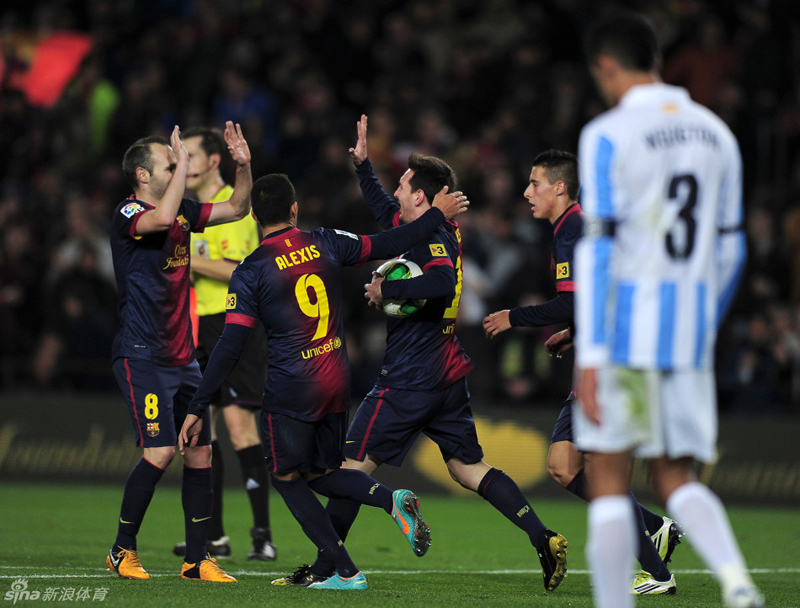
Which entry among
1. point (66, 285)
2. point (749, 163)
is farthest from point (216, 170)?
point (749, 163)

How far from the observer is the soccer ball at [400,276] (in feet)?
19.7

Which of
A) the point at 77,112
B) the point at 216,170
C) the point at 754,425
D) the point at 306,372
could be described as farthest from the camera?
the point at 77,112

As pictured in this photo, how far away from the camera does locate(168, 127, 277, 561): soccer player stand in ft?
24.3

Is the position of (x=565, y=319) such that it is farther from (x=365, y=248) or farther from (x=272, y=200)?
(x=272, y=200)

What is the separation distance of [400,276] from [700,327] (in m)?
2.44

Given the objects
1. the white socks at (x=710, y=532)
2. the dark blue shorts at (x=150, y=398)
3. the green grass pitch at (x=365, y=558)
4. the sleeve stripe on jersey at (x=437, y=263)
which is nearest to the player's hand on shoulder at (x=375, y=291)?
the sleeve stripe on jersey at (x=437, y=263)

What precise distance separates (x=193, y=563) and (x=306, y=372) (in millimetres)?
1196

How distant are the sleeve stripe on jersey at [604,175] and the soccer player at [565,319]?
6.62 feet

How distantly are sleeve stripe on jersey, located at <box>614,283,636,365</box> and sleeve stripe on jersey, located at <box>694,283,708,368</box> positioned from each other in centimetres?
24

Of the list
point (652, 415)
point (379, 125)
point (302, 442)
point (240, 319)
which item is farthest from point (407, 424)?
point (379, 125)

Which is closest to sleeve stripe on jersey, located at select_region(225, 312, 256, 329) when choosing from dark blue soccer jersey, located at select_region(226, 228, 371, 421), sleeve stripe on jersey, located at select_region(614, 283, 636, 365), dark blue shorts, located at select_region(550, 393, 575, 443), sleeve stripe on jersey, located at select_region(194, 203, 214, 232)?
dark blue soccer jersey, located at select_region(226, 228, 371, 421)

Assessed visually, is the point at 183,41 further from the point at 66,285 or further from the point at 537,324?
the point at 537,324

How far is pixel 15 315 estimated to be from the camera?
516 inches

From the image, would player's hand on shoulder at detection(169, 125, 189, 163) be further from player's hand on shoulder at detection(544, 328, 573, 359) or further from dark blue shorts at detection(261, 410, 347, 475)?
player's hand on shoulder at detection(544, 328, 573, 359)
